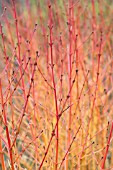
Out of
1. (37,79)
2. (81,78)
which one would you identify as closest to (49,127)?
(37,79)

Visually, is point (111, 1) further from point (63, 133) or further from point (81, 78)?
point (63, 133)

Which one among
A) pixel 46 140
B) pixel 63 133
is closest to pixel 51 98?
pixel 63 133

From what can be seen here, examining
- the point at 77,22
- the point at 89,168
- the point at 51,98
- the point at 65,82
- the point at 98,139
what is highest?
the point at 77,22

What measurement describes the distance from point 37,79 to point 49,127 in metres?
1.11

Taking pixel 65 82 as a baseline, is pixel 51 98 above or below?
below

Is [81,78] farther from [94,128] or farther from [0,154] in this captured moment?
[0,154]

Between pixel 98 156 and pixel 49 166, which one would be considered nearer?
pixel 49 166

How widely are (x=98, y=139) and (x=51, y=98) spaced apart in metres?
0.64

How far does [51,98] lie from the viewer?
3.50m

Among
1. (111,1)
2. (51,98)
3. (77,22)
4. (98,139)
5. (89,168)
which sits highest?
(111,1)

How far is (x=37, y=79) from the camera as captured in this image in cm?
408

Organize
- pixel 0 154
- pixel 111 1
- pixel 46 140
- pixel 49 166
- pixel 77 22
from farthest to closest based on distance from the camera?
pixel 111 1, pixel 77 22, pixel 46 140, pixel 49 166, pixel 0 154

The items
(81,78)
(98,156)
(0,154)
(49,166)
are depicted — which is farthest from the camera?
(81,78)

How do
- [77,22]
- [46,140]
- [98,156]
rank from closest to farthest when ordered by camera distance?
1. [46,140]
2. [98,156]
3. [77,22]
